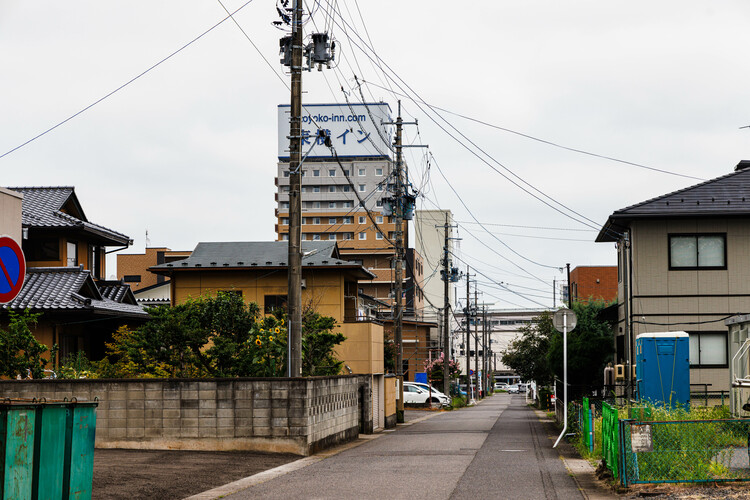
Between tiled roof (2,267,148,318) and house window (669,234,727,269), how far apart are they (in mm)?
18718

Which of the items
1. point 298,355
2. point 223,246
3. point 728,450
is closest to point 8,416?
point 728,450

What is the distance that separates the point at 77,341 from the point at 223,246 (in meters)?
8.70

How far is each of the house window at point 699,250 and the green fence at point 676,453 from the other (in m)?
17.1

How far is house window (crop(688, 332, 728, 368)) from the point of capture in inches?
1105

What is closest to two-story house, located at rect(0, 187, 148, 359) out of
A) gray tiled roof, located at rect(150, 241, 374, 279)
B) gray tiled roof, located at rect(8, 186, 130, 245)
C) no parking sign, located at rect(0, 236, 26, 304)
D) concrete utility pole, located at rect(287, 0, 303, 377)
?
gray tiled roof, located at rect(8, 186, 130, 245)

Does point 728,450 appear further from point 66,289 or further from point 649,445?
point 66,289

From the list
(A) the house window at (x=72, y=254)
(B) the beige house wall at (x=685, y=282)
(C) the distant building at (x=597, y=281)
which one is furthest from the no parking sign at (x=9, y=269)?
(C) the distant building at (x=597, y=281)

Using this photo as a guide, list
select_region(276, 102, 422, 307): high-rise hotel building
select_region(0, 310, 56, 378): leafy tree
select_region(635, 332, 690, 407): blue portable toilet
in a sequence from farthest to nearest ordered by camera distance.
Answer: select_region(276, 102, 422, 307): high-rise hotel building, select_region(635, 332, 690, 407): blue portable toilet, select_region(0, 310, 56, 378): leafy tree

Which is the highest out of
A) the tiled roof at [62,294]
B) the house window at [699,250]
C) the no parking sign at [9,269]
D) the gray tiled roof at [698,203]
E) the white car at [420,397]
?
the gray tiled roof at [698,203]

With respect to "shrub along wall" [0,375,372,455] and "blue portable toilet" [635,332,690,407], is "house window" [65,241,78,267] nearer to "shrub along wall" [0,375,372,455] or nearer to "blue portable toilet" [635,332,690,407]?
"shrub along wall" [0,375,372,455]

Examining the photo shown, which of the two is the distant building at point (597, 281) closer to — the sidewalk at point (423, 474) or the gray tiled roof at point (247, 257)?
the gray tiled roof at point (247, 257)

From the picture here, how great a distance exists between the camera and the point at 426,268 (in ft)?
431

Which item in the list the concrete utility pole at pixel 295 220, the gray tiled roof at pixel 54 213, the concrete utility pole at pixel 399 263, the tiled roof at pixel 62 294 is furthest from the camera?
the concrete utility pole at pixel 399 263

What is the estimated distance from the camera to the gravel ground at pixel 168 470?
12.1 m
